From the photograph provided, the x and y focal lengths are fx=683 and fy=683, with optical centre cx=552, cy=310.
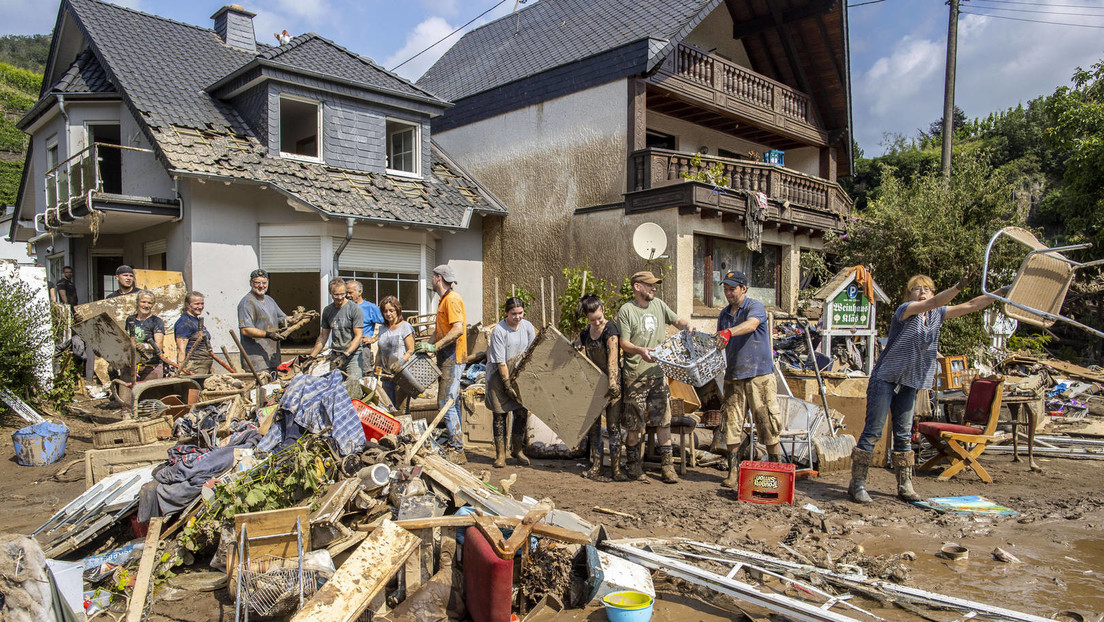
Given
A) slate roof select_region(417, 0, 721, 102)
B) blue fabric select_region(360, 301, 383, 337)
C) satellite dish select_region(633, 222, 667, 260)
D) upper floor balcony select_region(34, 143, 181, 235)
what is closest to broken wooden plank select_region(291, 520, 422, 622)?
blue fabric select_region(360, 301, 383, 337)

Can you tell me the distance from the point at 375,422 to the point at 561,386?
1816 millimetres

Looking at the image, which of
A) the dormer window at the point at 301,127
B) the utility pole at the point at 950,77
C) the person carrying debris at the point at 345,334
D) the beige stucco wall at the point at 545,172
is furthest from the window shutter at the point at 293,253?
the utility pole at the point at 950,77

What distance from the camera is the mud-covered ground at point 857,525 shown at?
4.09 meters

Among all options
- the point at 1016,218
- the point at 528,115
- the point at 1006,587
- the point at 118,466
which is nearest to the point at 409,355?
the point at 118,466

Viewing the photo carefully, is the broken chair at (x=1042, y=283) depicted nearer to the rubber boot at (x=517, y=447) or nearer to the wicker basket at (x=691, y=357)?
the wicker basket at (x=691, y=357)

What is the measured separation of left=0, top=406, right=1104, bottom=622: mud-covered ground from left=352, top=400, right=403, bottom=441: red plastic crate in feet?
3.76

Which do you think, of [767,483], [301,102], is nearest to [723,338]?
[767,483]

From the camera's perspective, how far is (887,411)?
5.95m

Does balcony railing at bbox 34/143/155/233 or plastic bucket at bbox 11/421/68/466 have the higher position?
balcony railing at bbox 34/143/155/233

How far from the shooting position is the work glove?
6.17 m

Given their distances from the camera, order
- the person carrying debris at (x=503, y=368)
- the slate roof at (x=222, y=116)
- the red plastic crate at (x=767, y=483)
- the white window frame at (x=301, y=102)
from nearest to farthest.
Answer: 1. the red plastic crate at (x=767, y=483)
2. the person carrying debris at (x=503, y=368)
3. the slate roof at (x=222, y=116)
4. the white window frame at (x=301, y=102)

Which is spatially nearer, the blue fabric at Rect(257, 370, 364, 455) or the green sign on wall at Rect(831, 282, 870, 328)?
the blue fabric at Rect(257, 370, 364, 455)

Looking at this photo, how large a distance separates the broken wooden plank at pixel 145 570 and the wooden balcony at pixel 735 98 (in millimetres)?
11017

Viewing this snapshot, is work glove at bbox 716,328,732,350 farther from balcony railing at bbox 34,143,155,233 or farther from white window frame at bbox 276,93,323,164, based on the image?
balcony railing at bbox 34,143,155,233
